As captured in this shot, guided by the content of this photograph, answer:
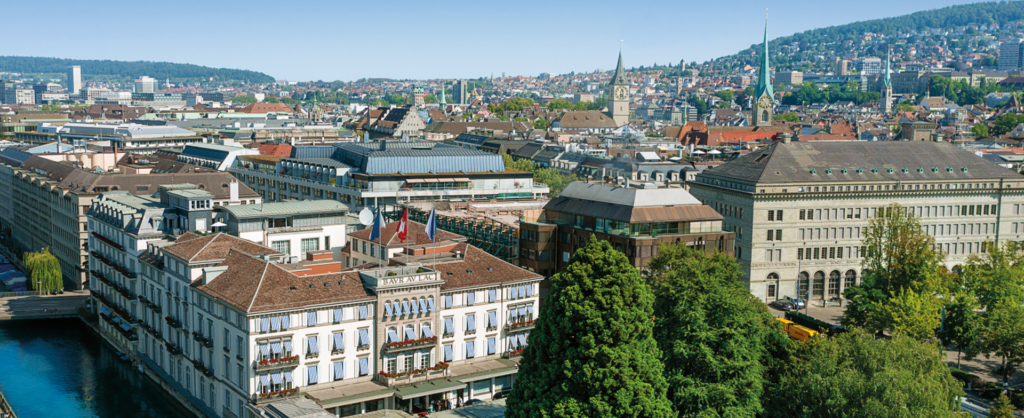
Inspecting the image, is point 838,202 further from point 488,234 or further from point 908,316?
point 488,234

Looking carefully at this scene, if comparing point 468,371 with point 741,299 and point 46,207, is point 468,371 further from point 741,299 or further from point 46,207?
point 46,207

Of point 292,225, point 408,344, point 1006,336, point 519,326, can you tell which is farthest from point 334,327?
point 1006,336

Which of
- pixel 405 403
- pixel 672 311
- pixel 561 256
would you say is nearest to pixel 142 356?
pixel 405 403

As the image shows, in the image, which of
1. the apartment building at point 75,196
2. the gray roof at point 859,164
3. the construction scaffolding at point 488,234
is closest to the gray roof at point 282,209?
the construction scaffolding at point 488,234

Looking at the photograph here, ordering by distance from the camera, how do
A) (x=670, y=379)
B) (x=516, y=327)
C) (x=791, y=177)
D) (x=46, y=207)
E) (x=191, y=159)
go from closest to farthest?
(x=670, y=379) < (x=516, y=327) < (x=791, y=177) < (x=46, y=207) < (x=191, y=159)

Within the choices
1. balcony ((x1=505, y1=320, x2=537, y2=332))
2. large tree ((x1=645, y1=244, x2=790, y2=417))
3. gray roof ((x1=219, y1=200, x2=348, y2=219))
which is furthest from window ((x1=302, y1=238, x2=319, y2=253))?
large tree ((x1=645, y1=244, x2=790, y2=417))
